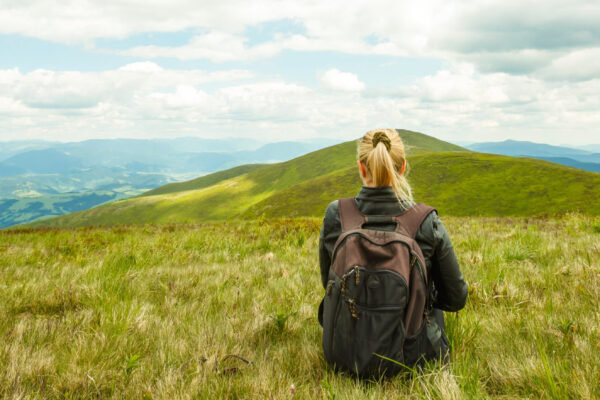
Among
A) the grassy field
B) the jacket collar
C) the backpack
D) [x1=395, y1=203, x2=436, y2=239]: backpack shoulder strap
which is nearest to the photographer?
the grassy field

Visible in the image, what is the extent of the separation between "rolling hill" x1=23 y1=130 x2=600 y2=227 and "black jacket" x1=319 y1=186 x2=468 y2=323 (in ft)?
245

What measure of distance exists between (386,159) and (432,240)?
0.82 meters

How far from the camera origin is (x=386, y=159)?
114 inches

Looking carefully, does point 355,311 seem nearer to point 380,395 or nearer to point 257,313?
point 380,395

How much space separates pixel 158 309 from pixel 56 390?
5.65 ft

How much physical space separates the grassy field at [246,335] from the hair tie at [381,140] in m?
1.89

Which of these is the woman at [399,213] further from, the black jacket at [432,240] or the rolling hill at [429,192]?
the rolling hill at [429,192]

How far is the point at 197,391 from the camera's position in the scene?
2404 mm

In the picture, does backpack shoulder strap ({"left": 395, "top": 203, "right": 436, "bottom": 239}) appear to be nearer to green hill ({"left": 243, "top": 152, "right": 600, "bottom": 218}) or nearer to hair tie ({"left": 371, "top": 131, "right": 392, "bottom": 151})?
hair tie ({"left": 371, "top": 131, "right": 392, "bottom": 151})

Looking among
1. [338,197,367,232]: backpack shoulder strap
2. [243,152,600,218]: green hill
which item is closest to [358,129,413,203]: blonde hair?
[338,197,367,232]: backpack shoulder strap

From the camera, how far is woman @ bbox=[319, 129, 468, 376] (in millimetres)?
2889

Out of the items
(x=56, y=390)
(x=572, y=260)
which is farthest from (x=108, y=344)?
(x=572, y=260)

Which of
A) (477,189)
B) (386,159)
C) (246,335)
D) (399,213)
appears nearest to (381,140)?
(386,159)

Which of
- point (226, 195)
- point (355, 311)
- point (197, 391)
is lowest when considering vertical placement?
point (226, 195)
